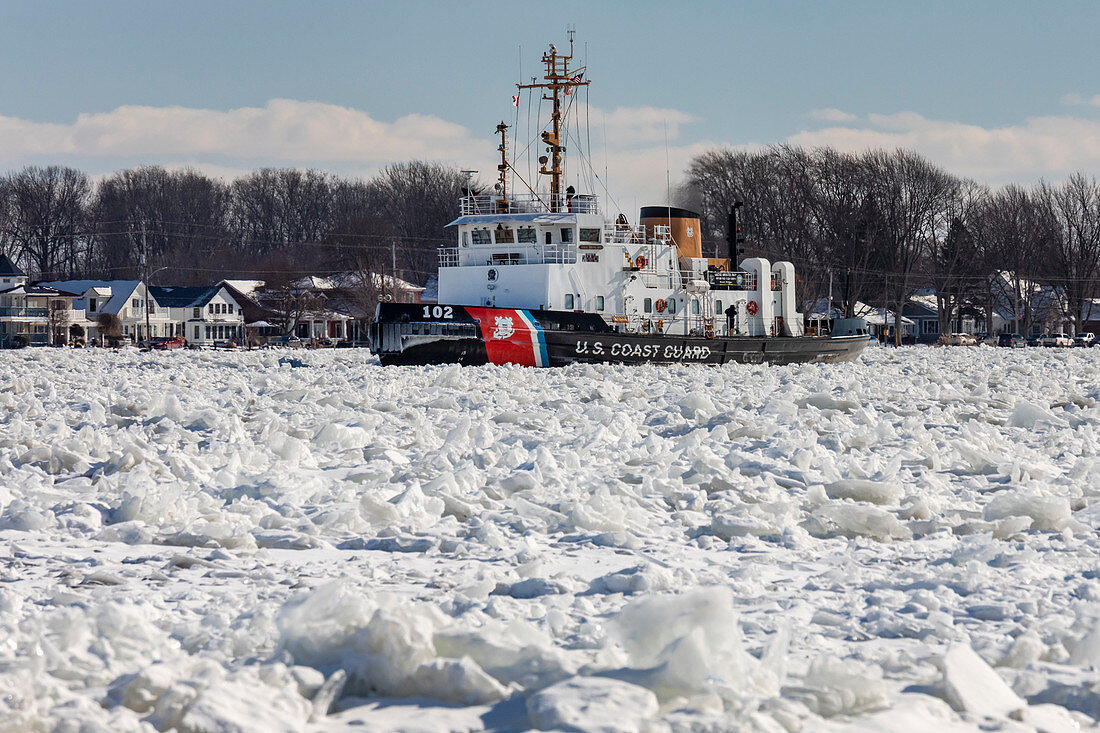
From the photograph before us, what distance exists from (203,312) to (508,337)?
62.2m

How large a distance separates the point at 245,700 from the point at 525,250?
25.0 metres

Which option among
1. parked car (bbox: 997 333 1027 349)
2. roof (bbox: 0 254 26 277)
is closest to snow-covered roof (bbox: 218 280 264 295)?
roof (bbox: 0 254 26 277)

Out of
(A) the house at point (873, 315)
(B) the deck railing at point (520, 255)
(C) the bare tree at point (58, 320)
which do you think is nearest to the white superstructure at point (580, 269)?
(B) the deck railing at point (520, 255)

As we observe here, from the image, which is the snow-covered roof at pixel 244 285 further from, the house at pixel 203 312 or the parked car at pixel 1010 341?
the parked car at pixel 1010 341

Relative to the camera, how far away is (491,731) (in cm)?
349

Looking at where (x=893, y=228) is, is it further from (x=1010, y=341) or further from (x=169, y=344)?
(x=169, y=344)

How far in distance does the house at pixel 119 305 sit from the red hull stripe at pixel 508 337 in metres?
57.2

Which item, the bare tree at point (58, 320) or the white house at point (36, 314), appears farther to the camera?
the white house at point (36, 314)

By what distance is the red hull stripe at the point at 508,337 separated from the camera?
25922 mm

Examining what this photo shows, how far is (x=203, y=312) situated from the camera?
82.9 m

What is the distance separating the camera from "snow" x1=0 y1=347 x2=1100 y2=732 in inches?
143

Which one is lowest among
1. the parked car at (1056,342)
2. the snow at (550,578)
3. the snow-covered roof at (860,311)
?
the snow at (550,578)

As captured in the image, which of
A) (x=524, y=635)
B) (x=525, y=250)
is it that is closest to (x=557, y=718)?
(x=524, y=635)

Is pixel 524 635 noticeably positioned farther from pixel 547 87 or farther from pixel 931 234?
pixel 931 234
